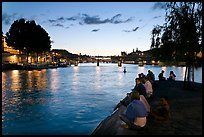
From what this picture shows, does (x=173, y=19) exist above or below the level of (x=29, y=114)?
above

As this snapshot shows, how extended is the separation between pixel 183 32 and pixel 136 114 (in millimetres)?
15820

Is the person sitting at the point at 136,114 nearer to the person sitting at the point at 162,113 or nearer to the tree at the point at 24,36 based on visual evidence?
the person sitting at the point at 162,113

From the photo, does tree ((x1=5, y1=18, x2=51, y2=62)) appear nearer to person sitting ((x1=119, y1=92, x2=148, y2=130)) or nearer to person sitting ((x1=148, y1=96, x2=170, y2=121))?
person sitting ((x1=148, y1=96, x2=170, y2=121))

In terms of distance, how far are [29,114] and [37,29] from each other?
105325mm

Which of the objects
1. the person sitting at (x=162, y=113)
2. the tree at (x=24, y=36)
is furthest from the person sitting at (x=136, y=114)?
the tree at (x=24, y=36)

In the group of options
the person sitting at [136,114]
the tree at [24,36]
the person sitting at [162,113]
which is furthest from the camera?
the tree at [24,36]

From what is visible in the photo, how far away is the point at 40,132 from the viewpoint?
19.0 meters

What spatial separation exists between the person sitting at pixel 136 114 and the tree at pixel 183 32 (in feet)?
50.6

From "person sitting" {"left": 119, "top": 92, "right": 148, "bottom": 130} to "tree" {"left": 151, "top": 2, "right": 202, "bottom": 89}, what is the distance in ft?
50.6

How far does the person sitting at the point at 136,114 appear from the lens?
11.4 metres

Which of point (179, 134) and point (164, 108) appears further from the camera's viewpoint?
point (164, 108)

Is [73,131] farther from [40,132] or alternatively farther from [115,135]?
[115,135]

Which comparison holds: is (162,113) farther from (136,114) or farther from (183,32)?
(183,32)

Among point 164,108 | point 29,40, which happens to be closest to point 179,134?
point 164,108
